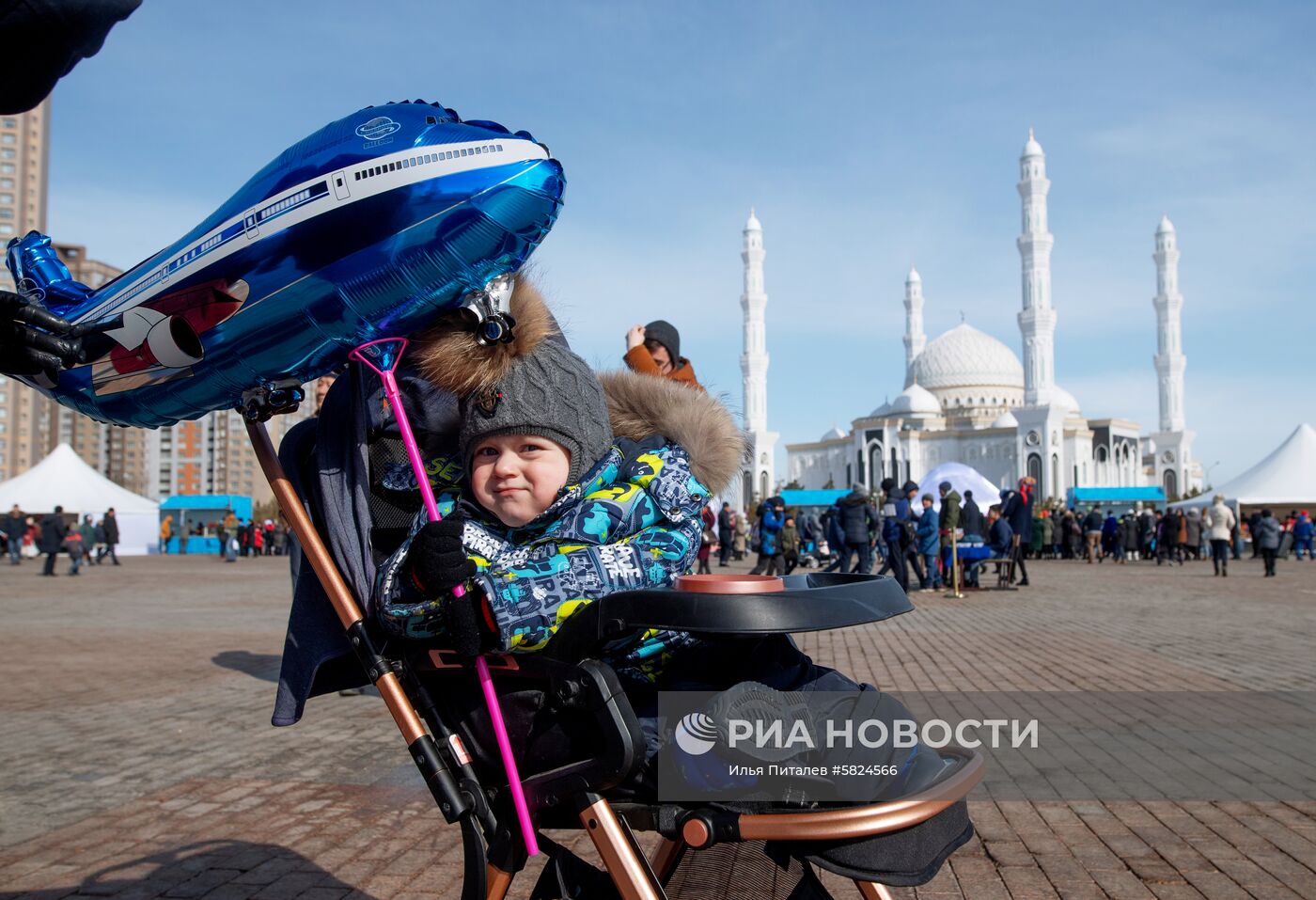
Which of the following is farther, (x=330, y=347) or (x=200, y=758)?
(x=200, y=758)

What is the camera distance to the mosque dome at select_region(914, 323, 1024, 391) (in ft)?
295

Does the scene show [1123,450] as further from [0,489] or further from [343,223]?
[343,223]

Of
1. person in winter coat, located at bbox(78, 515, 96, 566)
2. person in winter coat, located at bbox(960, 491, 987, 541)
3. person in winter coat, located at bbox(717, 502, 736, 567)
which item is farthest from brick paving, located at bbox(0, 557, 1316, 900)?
person in winter coat, located at bbox(78, 515, 96, 566)

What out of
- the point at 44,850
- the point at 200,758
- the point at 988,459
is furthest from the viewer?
the point at 988,459

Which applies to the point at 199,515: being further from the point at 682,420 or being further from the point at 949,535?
the point at 682,420

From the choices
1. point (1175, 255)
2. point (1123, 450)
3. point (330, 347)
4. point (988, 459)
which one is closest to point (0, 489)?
point (330, 347)

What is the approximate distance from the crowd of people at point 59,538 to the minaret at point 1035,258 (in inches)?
2228

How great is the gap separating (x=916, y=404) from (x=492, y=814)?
287ft

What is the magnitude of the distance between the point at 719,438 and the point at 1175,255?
3271 inches

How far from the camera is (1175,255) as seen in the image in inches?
2997

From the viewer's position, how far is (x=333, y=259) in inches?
77.0

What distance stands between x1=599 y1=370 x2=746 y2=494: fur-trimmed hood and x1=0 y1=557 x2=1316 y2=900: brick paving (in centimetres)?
179

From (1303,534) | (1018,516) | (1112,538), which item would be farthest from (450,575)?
(1303,534)

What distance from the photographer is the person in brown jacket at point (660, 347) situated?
402 cm
